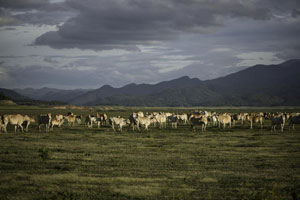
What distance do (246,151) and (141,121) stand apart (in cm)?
2074

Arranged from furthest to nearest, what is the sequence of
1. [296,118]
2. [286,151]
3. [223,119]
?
1. [223,119]
2. [296,118]
3. [286,151]

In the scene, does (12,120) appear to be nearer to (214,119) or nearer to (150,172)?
(150,172)

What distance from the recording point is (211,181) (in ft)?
48.0

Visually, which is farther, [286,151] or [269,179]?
[286,151]

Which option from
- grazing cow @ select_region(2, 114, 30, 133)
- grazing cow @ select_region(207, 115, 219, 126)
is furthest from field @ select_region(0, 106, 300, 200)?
grazing cow @ select_region(207, 115, 219, 126)

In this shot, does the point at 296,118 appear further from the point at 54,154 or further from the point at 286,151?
the point at 54,154

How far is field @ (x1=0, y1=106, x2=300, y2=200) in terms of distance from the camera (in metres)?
12.7

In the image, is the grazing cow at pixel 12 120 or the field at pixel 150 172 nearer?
the field at pixel 150 172

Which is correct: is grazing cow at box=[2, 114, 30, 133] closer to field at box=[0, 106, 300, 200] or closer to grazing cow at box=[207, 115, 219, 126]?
field at box=[0, 106, 300, 200]

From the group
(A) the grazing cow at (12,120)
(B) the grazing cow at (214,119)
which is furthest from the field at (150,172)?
(B) the grazing cow at (214,119)

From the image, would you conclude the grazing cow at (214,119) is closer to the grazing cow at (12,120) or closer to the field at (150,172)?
the field at (150,172)

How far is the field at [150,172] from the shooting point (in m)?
12.7

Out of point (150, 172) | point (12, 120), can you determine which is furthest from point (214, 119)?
point (150, 172)

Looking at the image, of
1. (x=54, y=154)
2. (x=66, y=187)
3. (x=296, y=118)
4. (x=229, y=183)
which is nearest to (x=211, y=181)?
(x=229, y=183)
